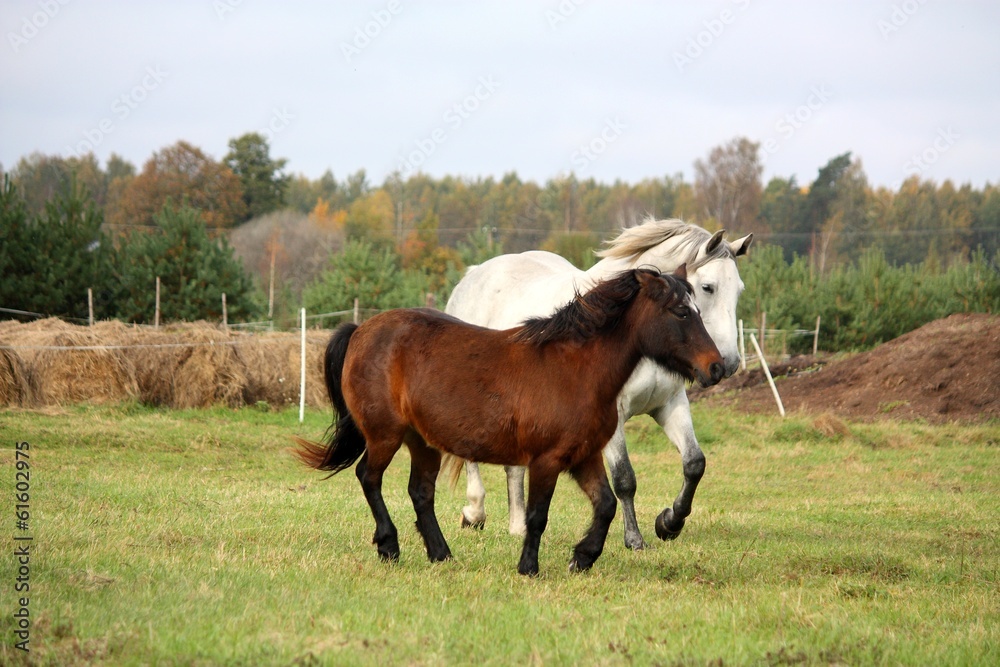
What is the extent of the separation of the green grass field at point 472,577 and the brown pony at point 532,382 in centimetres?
57

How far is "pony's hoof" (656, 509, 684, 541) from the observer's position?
761cm

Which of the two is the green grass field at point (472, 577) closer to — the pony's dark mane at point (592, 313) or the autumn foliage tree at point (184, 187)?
the pony's dark mane at point (592, 313)

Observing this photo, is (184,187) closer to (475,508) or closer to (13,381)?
(13,381)

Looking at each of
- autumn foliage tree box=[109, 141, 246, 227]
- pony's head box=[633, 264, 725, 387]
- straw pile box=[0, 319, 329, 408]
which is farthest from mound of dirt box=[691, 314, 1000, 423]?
autumn foliage tree box=[109, 141, 246, 227]

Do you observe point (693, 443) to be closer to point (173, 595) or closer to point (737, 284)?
point (737, 284)

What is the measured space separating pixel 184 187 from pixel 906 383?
48.4m

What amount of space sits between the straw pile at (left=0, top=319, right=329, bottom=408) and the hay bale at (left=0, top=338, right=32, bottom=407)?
0.04ft

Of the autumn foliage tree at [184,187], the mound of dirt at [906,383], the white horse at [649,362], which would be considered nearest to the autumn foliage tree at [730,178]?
the autumn foliage tree at [184,187]

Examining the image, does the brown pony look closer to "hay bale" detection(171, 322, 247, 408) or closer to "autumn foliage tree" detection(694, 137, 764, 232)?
"hay bale" detection(171, 322, 247, 408)

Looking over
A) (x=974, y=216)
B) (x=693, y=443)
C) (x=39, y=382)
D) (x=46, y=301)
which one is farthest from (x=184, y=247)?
(x=974, y=216)

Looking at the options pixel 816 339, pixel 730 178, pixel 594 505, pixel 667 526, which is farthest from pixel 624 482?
pixel 730 178

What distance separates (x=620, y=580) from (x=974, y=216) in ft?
257

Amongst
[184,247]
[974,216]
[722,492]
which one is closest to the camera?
[722,492]

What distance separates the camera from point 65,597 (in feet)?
15.2
